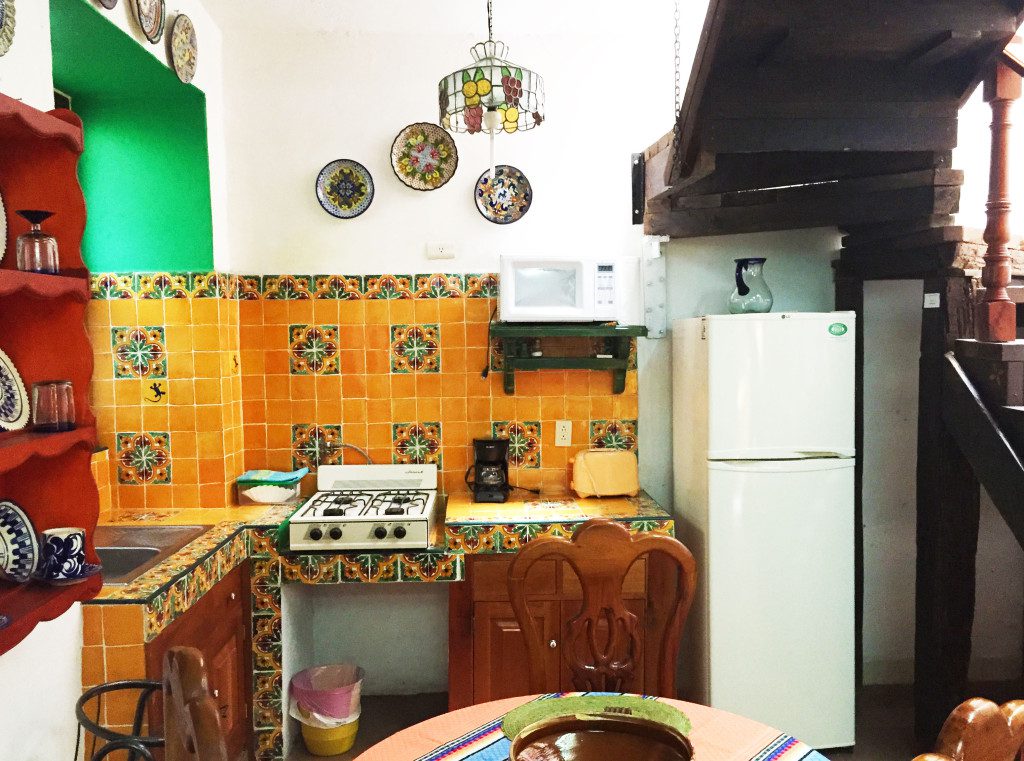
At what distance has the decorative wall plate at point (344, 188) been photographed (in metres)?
3.25

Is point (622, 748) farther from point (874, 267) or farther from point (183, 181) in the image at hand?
point (183, 181)

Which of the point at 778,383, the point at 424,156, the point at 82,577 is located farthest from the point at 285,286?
the point at 778,383

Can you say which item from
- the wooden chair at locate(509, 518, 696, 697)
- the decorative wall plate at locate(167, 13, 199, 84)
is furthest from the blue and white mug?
Result: the decorative wall plate at locate(167, 13, 199, 84)

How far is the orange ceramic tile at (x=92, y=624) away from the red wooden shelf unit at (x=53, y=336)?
379 millimetres

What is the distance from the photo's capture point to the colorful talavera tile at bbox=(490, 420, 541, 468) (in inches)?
132

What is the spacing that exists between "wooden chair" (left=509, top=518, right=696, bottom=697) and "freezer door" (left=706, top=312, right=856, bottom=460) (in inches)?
42.5

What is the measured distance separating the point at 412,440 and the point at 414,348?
15.9 inches

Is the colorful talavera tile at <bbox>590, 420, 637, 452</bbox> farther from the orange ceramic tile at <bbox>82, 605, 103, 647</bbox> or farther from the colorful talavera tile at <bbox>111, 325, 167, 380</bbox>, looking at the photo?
the orange ceramic tile at <bbox>82, 605, 103, 647</bbox>

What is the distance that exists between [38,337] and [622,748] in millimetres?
1470

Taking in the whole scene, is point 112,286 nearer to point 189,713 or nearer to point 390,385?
point 390,385

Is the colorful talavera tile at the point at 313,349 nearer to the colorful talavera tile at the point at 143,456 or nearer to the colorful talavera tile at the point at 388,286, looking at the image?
the colorful talavera tile at the point at 388,286

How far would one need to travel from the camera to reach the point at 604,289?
295 centimetres

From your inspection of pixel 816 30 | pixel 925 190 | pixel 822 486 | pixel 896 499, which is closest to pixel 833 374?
pixel 822 486

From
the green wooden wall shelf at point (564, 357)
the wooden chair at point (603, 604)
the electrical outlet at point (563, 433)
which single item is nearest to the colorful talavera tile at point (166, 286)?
the green wooden wall shelf at point (564, 357)
